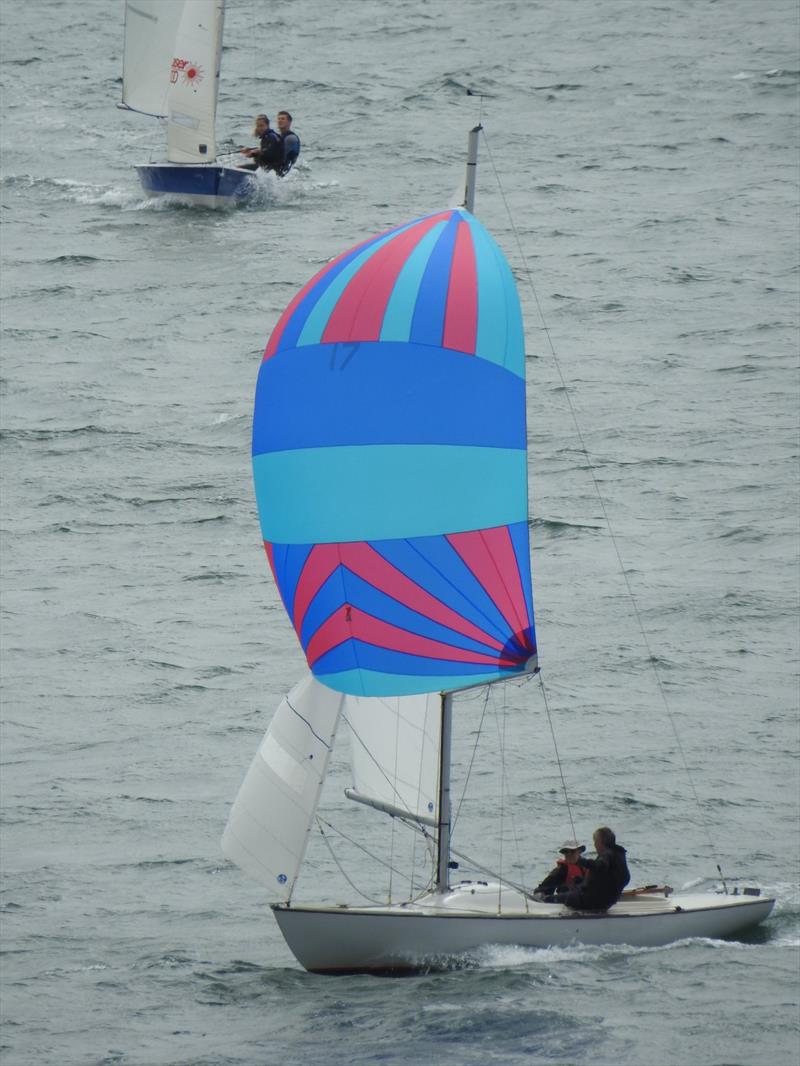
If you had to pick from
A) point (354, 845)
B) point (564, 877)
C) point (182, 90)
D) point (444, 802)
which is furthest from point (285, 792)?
point (182, 90)

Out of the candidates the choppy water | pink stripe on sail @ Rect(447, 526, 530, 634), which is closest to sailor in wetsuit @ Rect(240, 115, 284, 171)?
the choppy water

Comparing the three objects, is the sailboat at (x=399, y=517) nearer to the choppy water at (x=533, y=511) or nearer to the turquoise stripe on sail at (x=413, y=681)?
the turquoise stripe on sail at (x=413, y=681)

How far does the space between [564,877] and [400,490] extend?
3.06 metres

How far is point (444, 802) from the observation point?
14195 mm

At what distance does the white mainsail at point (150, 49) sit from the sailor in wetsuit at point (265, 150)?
6.46 ft

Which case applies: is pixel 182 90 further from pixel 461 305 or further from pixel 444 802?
pixel 444 802

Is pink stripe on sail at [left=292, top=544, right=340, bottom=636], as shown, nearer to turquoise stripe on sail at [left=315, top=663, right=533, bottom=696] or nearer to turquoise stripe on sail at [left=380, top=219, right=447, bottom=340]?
turquoise stripe on sail at [left=315, top=663, right=533, bottom=696]

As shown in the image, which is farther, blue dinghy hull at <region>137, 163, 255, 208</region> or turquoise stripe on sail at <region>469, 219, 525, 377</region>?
blue dinghy hull at <region>137, 163, 255, 208</region>

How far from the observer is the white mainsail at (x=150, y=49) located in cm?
3588

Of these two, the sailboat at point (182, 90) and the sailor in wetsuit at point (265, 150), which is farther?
the sailboat at point (182, 90)

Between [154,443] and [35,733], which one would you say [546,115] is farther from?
[35,733]

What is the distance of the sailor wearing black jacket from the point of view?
14.1m

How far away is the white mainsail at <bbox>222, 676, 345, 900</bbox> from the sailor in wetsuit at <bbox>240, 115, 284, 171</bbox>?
69.8ft

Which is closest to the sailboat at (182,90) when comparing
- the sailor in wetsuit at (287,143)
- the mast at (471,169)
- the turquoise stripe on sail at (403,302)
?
the sailor in wetsuit at (287,143)
